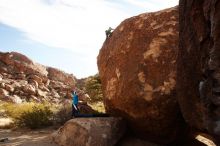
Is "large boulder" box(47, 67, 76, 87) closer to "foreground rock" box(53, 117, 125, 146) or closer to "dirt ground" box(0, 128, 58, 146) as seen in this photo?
"dirt ground" box(0, 128, 58, 146)

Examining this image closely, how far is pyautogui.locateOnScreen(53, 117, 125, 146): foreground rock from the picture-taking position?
37.0ft

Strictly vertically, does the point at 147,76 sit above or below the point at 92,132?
above

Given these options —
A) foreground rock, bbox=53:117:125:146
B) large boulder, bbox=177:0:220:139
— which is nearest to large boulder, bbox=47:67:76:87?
foreground rock, bbox=53:117:125:146

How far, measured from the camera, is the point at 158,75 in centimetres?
Result: 1062

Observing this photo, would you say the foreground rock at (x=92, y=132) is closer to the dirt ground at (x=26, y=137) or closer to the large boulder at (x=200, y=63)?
the dirt ground at (x=26, y=137)

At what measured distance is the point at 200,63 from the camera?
655 cm

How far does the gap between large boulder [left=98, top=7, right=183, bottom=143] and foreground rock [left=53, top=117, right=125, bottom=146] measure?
46 centimetres

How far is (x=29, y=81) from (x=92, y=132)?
→ 125ft

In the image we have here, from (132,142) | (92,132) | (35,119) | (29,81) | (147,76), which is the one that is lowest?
(132,142)

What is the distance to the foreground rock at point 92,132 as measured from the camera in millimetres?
11282

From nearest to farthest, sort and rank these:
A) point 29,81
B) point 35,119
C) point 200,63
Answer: point 200,63 < point 35,119 < point 29,81

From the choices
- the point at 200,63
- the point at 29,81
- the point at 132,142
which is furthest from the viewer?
the point at 29,81

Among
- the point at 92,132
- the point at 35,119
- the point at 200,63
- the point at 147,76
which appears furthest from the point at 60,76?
the point at 200,63

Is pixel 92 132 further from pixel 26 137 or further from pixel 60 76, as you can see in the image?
pixel 60 76
